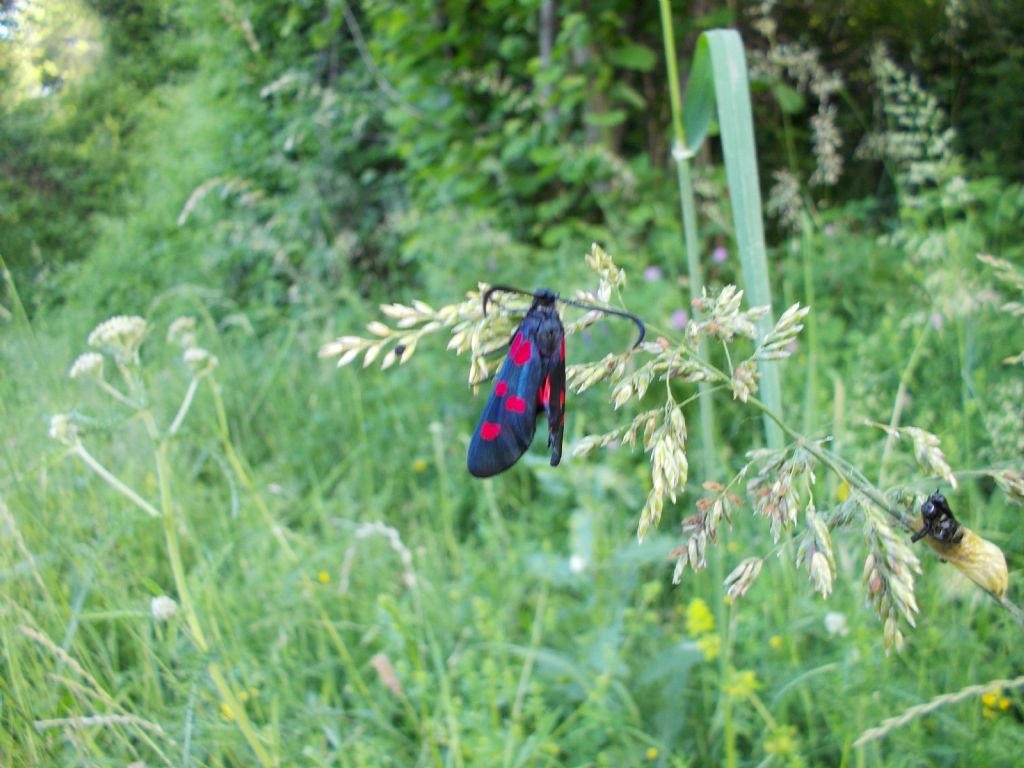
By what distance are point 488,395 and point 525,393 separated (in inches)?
22.7

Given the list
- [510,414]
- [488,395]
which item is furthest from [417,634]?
[510,414]

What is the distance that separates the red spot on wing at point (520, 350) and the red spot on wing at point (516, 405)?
0.03m

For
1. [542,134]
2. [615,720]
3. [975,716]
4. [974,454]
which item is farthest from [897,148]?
[615,720]

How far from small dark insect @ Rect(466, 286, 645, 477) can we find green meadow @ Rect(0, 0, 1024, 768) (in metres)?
0.03

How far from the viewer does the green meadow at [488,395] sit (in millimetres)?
879

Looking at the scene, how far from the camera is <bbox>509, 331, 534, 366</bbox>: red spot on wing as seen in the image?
2.21 ft

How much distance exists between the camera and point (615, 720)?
1.30 meters

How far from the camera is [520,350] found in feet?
2.22

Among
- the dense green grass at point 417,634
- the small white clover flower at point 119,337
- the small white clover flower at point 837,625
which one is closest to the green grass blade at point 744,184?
the dense green grass at point 417,634

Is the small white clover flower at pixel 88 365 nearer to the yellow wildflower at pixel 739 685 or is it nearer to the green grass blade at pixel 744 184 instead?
the green grass blade at pixel 744 184

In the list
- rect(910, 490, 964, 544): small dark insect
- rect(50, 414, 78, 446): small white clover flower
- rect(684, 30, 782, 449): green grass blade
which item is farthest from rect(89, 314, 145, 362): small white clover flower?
rect(910, 490, 964, 544): small dark insect

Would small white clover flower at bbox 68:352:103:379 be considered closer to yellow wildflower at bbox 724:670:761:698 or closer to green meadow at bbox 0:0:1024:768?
green meadow at bbox 0:0:1024:768

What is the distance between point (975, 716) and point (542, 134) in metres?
2.83

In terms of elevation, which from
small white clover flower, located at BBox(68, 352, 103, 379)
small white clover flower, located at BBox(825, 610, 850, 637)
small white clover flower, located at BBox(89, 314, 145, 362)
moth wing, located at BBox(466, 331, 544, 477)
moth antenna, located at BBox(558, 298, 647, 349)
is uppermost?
small white clover flower, located at BBox(89, 314, 145, 362)
